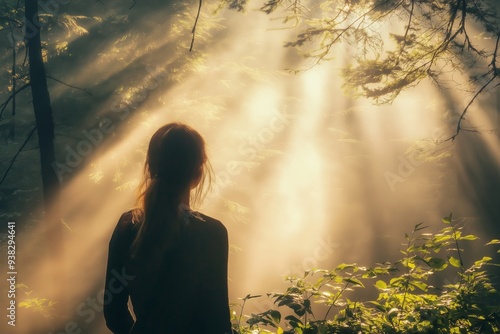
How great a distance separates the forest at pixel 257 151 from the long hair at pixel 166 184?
1.22 feet

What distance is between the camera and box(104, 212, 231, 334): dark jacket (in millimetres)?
1942

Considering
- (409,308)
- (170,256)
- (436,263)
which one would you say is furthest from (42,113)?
(436,263)

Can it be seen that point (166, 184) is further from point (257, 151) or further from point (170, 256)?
point (257, 151)

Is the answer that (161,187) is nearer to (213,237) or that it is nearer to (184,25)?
(213,237)

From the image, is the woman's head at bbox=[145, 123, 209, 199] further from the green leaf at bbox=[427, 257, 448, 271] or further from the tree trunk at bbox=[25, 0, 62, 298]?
the tree trunk at bbox=[25, 0, 62, 298]

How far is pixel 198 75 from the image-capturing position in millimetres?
14609

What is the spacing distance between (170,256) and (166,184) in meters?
0.31

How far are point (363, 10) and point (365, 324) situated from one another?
4.70 m

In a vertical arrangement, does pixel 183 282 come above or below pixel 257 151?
above

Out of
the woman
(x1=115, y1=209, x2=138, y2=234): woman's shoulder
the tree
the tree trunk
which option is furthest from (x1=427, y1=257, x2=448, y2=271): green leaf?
the tree trunk

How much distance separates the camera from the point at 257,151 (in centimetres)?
1891

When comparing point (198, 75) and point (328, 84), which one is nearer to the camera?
point (198, 75)

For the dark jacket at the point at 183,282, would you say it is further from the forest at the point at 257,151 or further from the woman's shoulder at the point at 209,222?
the forest at the point at 257,151

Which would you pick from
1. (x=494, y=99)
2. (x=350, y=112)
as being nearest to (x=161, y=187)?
(x=494, y=99)
